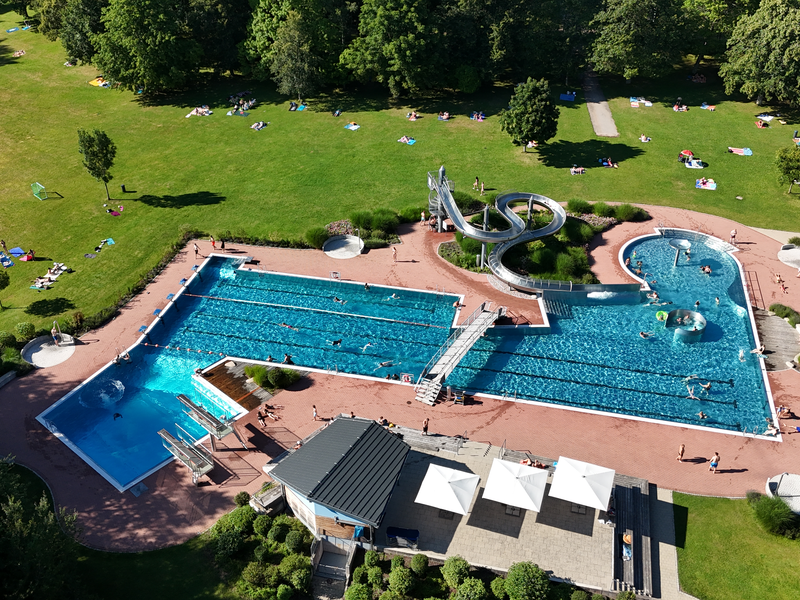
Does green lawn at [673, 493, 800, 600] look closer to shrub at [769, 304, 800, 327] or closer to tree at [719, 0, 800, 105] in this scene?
shrub at [769, 304, 800, 327]

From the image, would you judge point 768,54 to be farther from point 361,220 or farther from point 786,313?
point 361,220

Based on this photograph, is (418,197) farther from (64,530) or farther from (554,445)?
(64,530)

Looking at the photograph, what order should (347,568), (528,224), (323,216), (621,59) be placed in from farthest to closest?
(621,59) < (323,216) < (528,224) < (347,568)

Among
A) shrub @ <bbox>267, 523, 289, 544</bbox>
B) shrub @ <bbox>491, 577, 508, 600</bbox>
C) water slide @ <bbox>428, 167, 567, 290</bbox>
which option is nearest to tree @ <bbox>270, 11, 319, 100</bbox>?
water slide @ <bbox>428, 167, 567, 290</bbox>

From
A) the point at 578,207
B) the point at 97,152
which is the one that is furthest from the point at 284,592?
the point at 97,152

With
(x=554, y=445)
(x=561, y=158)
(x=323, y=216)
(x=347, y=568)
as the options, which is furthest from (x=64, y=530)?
(x=561, y=158)
